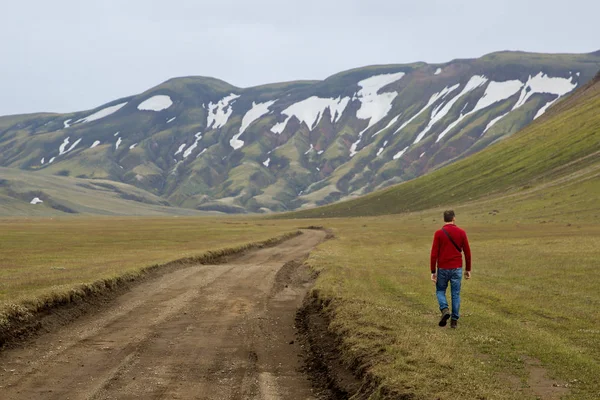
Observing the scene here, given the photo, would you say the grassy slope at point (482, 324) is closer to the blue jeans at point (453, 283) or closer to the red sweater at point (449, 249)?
the blue jeans at point (453, 283)

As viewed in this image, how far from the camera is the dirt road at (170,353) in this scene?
13883mm

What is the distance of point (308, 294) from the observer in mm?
29094

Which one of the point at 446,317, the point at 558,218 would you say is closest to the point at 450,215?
the point at 446,317

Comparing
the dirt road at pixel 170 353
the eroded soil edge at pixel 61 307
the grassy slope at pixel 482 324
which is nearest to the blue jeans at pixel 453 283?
the grassy slope at pixel 482 324

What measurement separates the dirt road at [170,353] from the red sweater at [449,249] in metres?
6.18

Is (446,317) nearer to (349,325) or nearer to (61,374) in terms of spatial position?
(349,325)

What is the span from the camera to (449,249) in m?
20.0

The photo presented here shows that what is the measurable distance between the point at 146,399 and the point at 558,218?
10977cm

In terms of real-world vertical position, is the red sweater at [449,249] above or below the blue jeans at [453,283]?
above

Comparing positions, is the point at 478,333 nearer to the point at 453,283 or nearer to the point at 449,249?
the point at 453,283

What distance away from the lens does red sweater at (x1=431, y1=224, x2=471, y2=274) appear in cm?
1994

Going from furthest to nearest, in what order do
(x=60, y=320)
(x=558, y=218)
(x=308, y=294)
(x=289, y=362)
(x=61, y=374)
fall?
(x=558, y=218), (x=308, y=294), (x=60, y=320), (x=289, y=362), (x=61, y=374)

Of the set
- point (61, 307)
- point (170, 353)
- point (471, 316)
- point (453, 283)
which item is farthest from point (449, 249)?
point (61, 307)

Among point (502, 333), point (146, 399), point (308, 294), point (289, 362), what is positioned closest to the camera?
point (146, 399)
